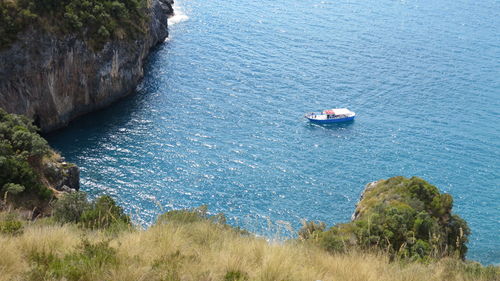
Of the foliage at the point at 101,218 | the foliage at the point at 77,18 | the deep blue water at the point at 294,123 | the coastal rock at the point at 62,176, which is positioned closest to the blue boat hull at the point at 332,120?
the deep blue water at the point at 294,123

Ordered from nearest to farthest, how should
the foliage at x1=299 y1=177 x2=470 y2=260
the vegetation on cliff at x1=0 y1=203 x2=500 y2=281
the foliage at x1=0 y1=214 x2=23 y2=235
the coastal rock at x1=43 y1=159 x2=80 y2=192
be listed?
the vegetation on cliff at x1=0 y1=203 x2=500 y2=281 → the foliage at x1=0 y1=214 x2=23 y2=235 → the foliage at x1=299 y1=177 x2=470 y2=260 → the coastal rock at x1=43 y1=159 x2=80 y2=192

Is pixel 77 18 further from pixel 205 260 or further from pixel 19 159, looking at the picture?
pixel 205 260

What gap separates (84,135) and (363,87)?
46802 millimetres

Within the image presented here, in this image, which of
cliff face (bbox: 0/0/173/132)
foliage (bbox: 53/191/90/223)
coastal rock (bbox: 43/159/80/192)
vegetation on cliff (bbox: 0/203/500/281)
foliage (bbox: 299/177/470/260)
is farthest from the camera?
cliff face (bbox: 0/0/173/132)

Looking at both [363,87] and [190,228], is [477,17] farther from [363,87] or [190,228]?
[190,228]

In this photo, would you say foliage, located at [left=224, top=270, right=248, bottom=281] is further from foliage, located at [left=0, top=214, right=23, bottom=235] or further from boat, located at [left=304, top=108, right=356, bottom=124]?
boat, located at [left=304, top=108, right=356, bottom=124]

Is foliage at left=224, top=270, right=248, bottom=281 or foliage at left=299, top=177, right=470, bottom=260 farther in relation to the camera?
foliage at left=299, top=177, right=470, bottom=260

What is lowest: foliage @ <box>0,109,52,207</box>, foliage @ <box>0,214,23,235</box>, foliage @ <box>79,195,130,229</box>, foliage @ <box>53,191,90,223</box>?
foliage @ <box>0,109,52,207</box>

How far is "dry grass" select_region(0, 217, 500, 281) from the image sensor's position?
12.0 meters

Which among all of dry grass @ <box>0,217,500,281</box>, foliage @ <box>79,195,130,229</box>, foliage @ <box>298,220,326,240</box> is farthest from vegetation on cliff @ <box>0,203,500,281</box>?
foliage @ <box>79,195,130,229</box>

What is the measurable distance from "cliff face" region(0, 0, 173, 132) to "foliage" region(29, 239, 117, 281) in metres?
50.8

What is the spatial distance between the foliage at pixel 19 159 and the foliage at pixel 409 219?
73.9 feet

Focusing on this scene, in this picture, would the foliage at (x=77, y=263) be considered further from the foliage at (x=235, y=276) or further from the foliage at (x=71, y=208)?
the foliage at (x=71, y=208)

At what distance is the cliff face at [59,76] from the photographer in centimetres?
5903
